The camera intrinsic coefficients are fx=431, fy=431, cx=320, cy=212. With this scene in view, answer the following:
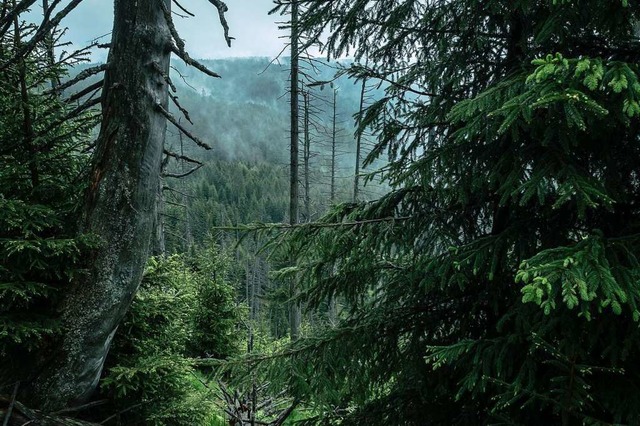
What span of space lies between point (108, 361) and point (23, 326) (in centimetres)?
114

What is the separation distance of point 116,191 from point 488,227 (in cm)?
309

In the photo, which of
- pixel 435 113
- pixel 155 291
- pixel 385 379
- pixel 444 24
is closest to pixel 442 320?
pixel 385 379

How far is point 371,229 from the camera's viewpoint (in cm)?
326

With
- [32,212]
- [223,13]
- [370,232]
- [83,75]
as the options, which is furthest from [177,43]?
[370,232]

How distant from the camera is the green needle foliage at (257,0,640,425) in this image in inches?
71.9

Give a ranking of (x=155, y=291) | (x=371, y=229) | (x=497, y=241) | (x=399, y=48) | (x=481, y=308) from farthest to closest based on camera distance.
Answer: (x=155, y=291)
(x=399, y=48)
(x=371, y=229)
(x=481, y=308)
(x=497, y=241)

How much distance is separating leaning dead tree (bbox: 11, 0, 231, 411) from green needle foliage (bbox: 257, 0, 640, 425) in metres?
1.47

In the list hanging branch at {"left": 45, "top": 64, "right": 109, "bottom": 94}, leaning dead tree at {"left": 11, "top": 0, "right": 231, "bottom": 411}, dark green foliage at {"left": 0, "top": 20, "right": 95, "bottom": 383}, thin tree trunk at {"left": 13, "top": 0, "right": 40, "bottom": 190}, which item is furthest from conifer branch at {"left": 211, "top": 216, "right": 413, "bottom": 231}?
thin tree trunk at {"left": 13, "top": 0, "right": 40, "bottom": 190}

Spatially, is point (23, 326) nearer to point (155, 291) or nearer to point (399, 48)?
point (155, 291)

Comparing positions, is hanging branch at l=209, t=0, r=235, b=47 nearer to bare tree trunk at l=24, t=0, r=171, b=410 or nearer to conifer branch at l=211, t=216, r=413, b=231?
bare tree trunk at l=24, t=0, r=171, b=410

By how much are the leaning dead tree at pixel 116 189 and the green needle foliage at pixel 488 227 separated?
1.47 m

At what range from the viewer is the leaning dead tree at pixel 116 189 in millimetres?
3631

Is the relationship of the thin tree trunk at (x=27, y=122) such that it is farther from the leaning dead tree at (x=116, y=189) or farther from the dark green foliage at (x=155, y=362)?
the dark green foliage at (x=155, y=362)

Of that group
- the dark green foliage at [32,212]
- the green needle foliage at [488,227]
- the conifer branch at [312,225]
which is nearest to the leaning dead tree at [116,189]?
the dark green foliage at [32,212]
